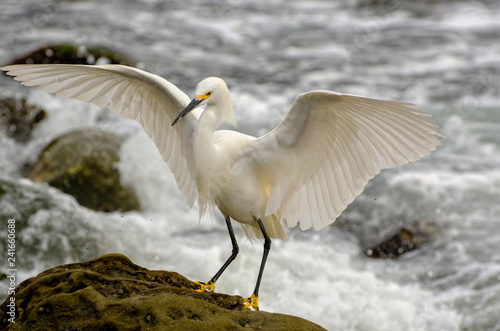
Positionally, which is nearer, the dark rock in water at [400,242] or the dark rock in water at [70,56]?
the dark rock in water at [400,242]

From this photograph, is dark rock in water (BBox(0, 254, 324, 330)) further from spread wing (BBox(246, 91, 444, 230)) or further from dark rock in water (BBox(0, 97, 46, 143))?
dark rock in water (BBox(0, 97, 46, 143))

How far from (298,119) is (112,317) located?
63.3 inches

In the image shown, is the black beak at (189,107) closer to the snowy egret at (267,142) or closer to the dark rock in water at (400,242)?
the snowy egret at (267,142)

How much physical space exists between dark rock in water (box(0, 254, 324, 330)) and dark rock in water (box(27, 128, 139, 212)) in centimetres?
423

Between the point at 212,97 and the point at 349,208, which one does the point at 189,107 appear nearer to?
the point at 212,97

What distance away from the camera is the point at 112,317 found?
287 cm

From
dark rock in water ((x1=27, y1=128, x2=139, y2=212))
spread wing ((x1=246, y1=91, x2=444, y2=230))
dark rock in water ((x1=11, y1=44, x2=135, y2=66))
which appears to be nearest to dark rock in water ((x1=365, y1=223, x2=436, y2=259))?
spread wing ((x1=246, y1=91, x2=444, y2=230))

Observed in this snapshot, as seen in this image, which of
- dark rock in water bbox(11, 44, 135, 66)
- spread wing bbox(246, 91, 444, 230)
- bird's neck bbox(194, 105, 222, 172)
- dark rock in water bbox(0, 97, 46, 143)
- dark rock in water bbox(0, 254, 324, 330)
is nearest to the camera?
dark rock in water bbox(0, 254, 324, 330)

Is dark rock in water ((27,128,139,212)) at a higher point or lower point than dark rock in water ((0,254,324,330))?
lower

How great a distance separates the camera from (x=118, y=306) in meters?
2.91

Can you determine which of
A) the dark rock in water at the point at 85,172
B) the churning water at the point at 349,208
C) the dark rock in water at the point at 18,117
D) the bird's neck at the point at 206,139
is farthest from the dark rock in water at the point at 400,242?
the dark rock in water at the point at 18,117

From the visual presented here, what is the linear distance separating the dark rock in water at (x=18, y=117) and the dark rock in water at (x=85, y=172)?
1.52 m

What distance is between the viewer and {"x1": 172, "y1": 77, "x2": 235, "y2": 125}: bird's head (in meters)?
3.65

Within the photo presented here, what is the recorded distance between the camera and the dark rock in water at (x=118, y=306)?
9.46 ft
